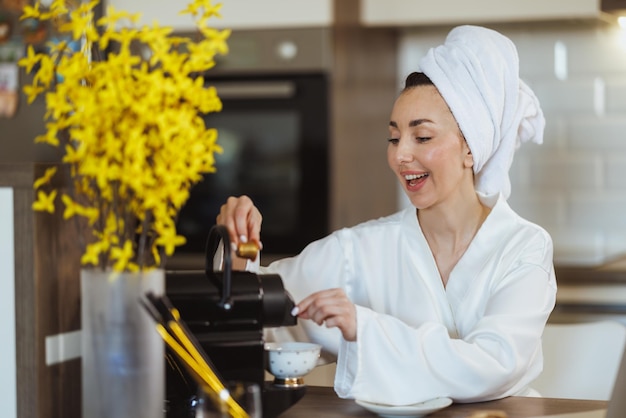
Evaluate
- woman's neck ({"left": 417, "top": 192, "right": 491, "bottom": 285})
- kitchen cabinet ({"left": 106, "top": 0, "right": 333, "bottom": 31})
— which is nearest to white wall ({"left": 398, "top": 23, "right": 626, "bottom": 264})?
kitchen cabinet ({"left": 106, "top": 0, "right": 333, "bottom": 31})

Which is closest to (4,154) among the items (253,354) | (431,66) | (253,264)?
(253,264)

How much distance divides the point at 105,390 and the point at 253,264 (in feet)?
2.48

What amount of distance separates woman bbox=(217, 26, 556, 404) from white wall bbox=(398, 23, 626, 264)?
5.80 feet

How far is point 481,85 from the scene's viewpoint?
177cm

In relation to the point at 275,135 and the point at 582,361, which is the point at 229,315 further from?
the point at 275,135

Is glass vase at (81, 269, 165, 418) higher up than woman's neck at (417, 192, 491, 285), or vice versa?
woman's neck at (417, 192, 491, 285)

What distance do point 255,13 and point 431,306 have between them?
1818 mm

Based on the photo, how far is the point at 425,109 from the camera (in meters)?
1.80

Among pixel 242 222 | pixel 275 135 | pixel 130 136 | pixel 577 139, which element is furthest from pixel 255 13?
pixel 130 136

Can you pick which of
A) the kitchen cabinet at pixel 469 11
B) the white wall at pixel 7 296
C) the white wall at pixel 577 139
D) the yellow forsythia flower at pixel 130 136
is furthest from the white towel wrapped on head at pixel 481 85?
the white wall at pixel 577 139

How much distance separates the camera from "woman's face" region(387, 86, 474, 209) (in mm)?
1799

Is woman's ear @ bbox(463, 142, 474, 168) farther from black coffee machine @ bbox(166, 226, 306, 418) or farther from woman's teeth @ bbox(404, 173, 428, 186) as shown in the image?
black coffee machine @ bbox(166, 226, 306, 418)

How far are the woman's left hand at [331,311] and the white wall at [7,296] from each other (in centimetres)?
41

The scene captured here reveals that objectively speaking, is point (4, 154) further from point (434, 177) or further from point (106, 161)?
point (106, 161)
